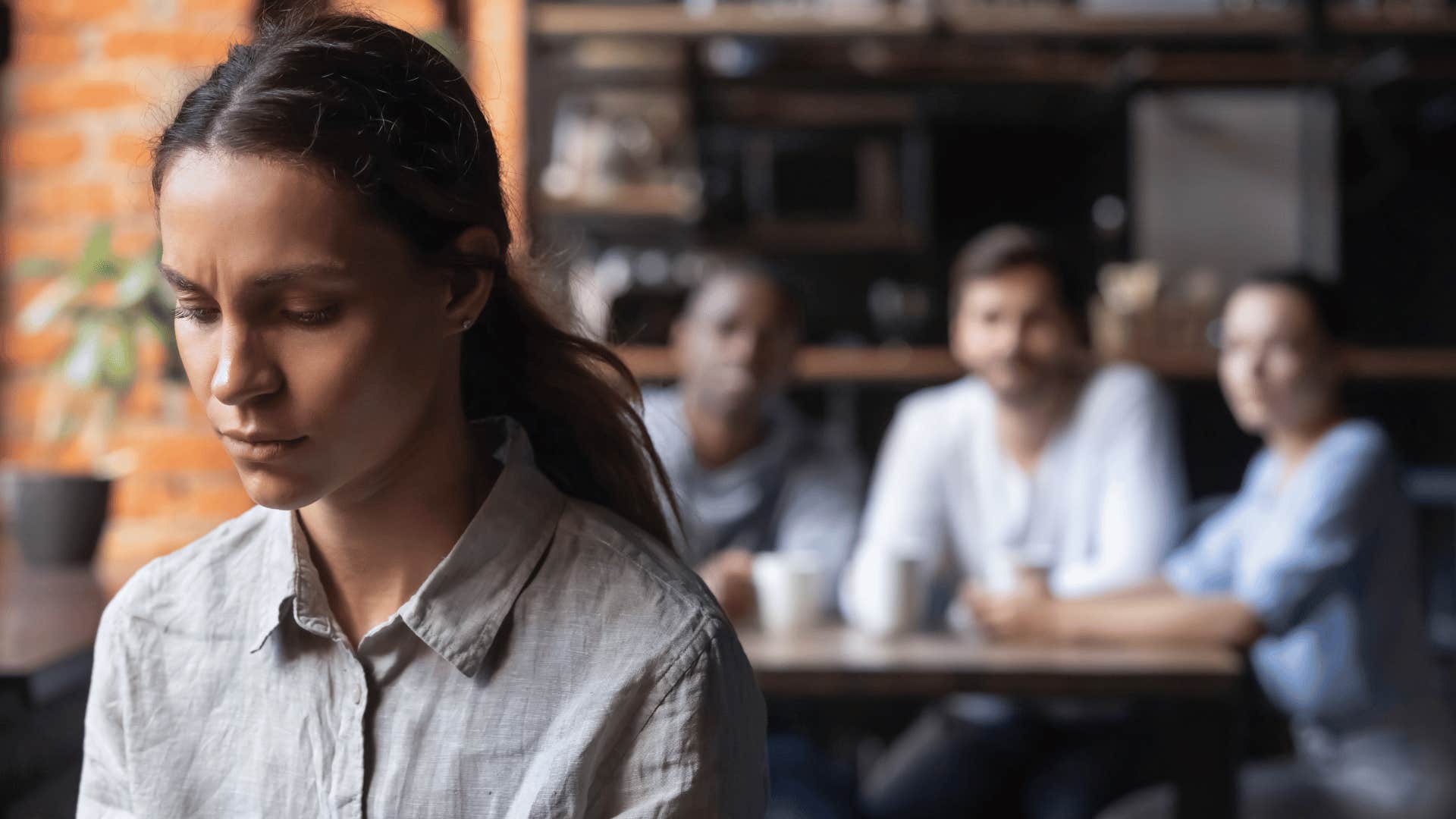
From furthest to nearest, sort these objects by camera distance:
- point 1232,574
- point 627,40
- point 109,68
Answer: point 627,40 < point 109,68 < point 1232,574

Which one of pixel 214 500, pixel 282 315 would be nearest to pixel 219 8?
pixel 214 500

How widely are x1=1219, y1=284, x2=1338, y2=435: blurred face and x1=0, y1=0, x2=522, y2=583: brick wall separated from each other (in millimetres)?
1711

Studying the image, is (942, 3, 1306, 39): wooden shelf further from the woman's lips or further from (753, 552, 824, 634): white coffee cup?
the woman's lips

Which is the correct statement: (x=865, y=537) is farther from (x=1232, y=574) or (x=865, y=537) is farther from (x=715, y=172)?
(x=715, y=172)

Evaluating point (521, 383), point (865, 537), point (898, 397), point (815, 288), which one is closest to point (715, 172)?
point (815, 288)

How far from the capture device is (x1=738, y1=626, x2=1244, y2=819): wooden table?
1.61 metres

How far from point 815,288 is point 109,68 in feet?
6.95

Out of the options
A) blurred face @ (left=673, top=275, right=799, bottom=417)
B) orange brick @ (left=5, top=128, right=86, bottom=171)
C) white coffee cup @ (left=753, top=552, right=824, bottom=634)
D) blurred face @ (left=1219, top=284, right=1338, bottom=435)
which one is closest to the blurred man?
blurred face @ (left=673, top=275, right=799, bottom=417)

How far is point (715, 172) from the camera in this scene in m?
3.87

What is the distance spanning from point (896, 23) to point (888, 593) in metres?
1.92

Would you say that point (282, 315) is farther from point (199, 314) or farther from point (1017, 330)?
point (1017, 330)

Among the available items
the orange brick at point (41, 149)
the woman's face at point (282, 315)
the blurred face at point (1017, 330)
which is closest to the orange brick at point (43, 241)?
the orange brick at point (41, 149)

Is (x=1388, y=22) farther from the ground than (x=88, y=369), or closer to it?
farther from the ground

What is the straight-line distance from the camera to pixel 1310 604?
1845 mm
